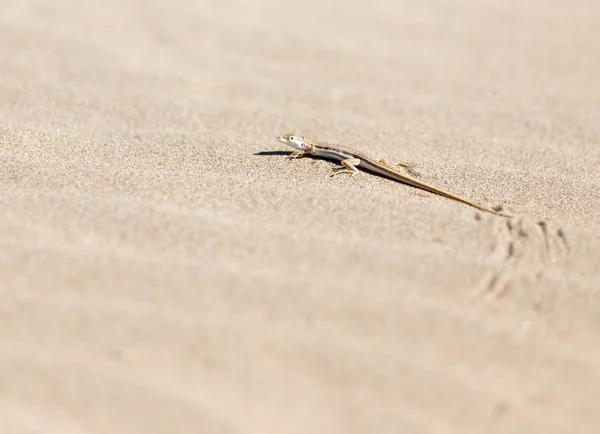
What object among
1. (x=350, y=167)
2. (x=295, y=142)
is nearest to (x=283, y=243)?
(x=350, y=167)

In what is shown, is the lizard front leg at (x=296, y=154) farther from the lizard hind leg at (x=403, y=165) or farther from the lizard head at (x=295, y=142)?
the lizard hind leg at (x=403, y=165)

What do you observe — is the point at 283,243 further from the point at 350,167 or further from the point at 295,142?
the point at 295,142

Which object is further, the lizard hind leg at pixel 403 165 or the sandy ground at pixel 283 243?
the lizard hind leg at pixel 403 165

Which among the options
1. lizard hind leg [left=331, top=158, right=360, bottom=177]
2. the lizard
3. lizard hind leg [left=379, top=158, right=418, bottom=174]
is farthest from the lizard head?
lizard hind leg [left=379, top=158, right=418, bottom=174]

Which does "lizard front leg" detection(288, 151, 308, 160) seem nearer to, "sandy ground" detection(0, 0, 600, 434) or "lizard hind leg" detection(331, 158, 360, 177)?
"sandy ground" detection(0, 0, 600, 434)

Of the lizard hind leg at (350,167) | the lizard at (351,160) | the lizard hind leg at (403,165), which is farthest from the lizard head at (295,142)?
the lizard hind leg at (403,165)

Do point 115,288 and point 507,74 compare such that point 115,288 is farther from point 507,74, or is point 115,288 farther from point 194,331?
point 507,74

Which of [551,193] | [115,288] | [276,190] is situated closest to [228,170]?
[276,190]
